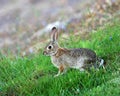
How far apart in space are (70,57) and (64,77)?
41cm

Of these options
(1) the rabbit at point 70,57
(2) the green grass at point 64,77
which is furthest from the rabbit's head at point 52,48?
(2) the green grass at point 64,77

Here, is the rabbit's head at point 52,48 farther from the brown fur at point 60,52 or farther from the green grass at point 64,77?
the green grass at point 64,77

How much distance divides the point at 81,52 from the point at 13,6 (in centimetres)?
1322

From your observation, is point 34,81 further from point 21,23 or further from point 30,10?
point 30,10

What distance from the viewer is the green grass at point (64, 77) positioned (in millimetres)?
6762

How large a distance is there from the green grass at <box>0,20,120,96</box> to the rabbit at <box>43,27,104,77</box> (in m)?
0.12

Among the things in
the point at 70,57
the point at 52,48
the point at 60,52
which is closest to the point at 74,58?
the point at 70,57

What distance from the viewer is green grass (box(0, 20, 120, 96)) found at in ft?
22.2

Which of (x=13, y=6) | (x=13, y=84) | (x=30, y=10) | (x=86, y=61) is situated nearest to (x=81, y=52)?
(x=86, y=61)

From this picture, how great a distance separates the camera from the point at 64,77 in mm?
7102

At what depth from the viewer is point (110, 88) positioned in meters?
6.45

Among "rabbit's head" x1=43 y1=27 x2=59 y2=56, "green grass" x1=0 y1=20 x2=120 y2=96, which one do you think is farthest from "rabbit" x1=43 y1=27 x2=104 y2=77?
"green grass" x1=0 y1=20 x2=120 y2=96

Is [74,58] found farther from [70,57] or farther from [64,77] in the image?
[64,77]

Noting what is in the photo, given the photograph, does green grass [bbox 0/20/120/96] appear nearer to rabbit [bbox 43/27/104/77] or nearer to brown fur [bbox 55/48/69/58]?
rabbit [bbox 43/27/104/77]
